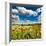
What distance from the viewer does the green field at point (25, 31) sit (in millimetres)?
1490

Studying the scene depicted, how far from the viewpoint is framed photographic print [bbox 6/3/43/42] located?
4.84 ft

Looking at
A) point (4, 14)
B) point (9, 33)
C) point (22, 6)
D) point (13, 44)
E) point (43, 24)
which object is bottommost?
point (13, 44)

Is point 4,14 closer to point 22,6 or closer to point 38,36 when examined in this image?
point 22,6

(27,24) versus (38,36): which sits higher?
(27,24)

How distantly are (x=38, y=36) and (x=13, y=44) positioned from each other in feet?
1.13

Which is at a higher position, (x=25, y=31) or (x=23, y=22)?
(x=23, y=22)

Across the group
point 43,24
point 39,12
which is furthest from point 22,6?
point 43,24

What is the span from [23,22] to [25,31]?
0.38 ft

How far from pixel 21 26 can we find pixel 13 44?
243 millimetres

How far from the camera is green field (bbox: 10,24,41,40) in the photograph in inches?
58.7

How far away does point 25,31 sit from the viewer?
59.6 inches

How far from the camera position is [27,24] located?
151cm
